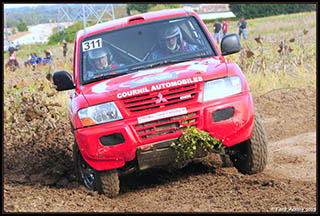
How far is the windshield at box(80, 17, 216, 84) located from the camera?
18.2 feet

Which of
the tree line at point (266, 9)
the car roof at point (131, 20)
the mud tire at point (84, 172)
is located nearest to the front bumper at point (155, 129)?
the mud tire at point (84, 172)

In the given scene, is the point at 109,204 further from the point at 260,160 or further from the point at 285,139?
the point at 285,139

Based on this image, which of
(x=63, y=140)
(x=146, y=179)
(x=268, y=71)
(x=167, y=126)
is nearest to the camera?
(x=167, y=126)

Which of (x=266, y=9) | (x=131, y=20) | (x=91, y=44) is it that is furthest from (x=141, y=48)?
(x=266, y=9)

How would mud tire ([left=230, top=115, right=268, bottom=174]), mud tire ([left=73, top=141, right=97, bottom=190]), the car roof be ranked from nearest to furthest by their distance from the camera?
mud tire ([left=230, top=115, right=268, bottom=174]), mud tire ([left=73, top=141, right=97, bottom=190]), the car roof

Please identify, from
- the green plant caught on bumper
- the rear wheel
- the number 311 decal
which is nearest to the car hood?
the green plant caught on bumper

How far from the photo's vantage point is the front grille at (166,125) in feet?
15.3

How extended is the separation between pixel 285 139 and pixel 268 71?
423 cm

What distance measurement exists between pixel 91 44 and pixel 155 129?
171cm

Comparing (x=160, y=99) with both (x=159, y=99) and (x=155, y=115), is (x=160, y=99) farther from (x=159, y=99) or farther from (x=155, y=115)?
(x=155, y=115)

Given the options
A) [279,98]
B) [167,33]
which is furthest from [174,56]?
[279,98]

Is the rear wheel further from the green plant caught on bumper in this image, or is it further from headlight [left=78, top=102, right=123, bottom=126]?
the green plant caught on bumper

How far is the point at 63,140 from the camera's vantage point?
7801 mm

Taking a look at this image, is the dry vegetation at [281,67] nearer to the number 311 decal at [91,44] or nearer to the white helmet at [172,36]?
the white helmet at [172,36]
